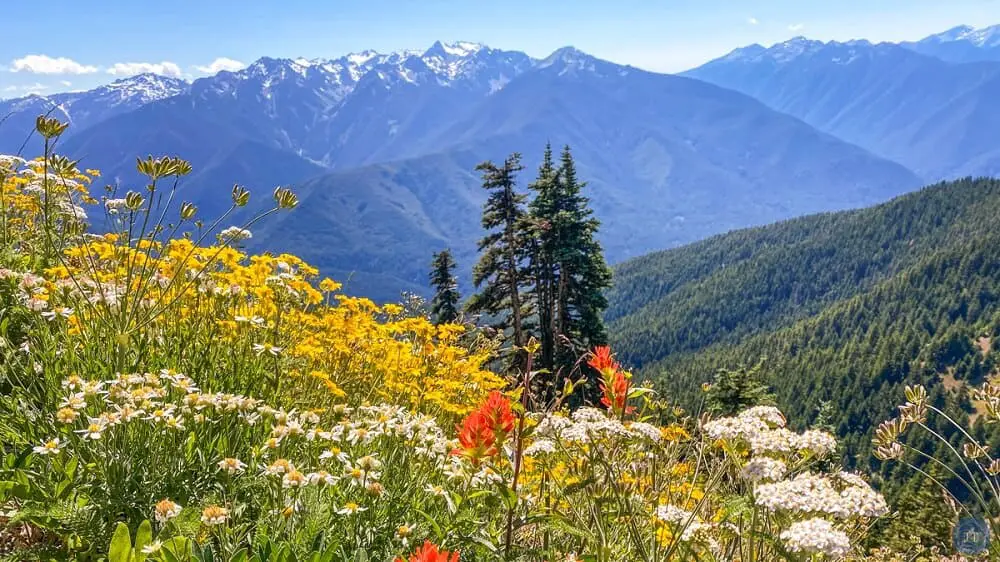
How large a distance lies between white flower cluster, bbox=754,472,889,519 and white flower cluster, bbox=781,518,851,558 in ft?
0.22

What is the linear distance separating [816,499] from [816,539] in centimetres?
26

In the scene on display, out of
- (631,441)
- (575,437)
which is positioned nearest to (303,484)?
(575,437)

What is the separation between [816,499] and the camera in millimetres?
2371

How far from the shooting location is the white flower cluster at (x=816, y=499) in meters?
2.32

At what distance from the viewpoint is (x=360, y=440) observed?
323 centimetres

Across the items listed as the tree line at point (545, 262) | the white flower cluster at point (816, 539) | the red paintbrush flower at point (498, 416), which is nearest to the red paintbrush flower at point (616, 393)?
the red paintbrush flower at point (498, 416)

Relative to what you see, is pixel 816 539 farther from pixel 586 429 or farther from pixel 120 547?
pixel 120 547

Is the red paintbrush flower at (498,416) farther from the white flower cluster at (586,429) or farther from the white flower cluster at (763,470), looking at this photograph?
the white flower cluster at (763,470)

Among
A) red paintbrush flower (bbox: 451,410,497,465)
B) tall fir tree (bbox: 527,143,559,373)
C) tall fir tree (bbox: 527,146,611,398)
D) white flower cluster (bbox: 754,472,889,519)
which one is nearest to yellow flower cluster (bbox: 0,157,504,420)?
red paintbrush flower (bbox: 451,410,497,465)

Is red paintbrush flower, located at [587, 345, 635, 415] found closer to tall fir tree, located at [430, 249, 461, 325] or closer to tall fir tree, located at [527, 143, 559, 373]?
tall fir tree, located at [527, 143, 559, 373]

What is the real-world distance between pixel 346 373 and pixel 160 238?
111 inches

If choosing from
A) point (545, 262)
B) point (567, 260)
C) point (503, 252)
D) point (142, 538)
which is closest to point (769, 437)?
point (142, 538)

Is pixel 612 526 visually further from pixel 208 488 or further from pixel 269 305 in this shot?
pixel 269 305

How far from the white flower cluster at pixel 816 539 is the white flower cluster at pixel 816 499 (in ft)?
0.22
